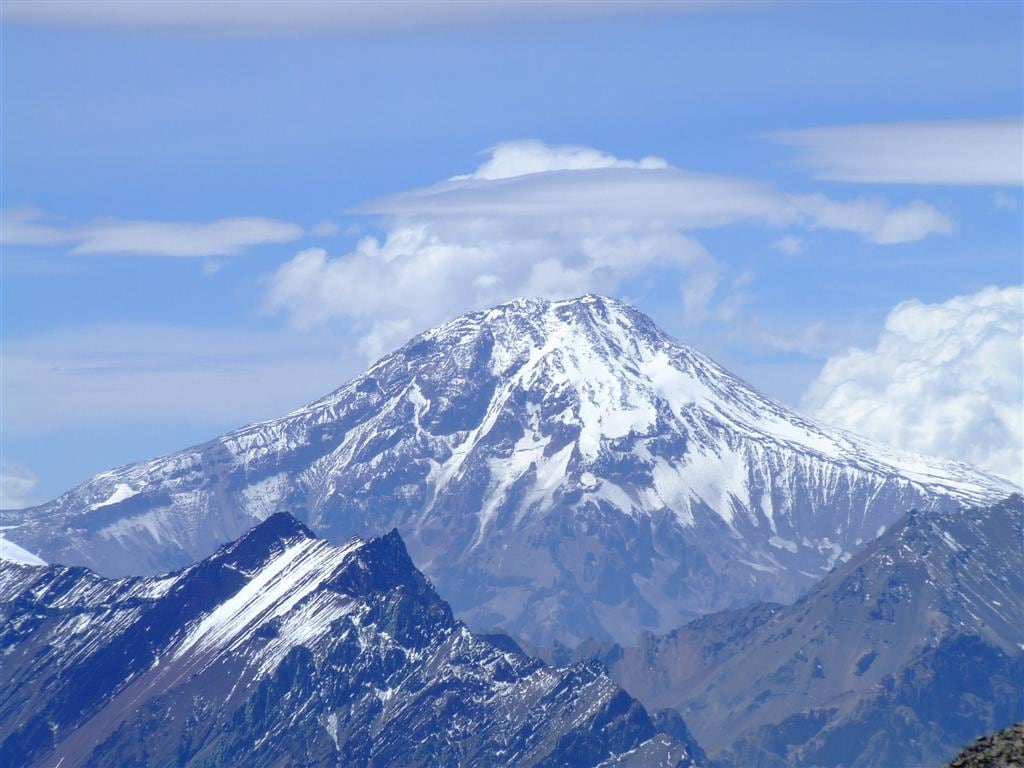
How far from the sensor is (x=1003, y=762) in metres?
74.1
